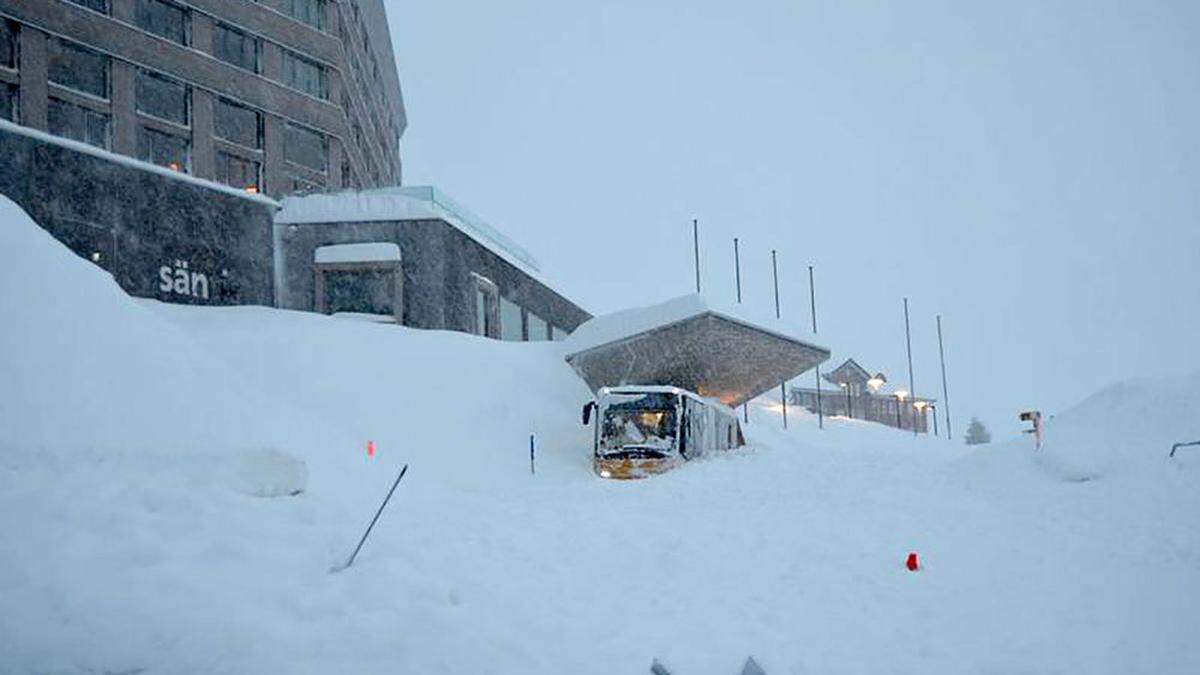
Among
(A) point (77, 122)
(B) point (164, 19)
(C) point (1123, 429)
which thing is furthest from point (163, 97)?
(C) point (1123, 429)

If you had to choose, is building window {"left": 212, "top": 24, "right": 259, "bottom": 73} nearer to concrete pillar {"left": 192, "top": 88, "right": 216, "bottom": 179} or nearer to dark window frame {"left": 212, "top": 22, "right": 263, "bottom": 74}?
dark window frame {"left": 212, "top": 22, "right": 263, "bottom": 74}

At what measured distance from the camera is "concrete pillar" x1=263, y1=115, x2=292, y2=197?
127ft

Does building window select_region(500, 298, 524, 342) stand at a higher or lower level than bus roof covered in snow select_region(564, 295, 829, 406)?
higher

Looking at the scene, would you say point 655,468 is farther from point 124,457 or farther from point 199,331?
point 124,457

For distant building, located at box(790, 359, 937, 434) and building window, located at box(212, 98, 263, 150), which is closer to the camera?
building window, located at box(212, 98, 263, 150)

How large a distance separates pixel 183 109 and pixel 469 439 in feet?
78.8

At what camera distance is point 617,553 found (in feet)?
27.3

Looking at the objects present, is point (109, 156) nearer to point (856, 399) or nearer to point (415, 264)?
point (415, 264)

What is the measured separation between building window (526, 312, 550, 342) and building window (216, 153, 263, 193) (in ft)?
45.2

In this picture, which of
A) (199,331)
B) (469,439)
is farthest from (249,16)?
(469,439)

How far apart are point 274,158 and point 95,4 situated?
893cm

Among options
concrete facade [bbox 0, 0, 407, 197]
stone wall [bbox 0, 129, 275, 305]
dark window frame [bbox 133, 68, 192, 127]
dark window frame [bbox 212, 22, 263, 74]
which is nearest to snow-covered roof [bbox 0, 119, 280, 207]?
stone wall [bbox 0, 129, 275, 305]

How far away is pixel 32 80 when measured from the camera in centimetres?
3089

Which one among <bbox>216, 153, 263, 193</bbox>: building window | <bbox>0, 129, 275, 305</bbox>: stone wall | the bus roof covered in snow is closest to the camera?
<bbox>0, 129, 275, 305</bbox>: stone wall
